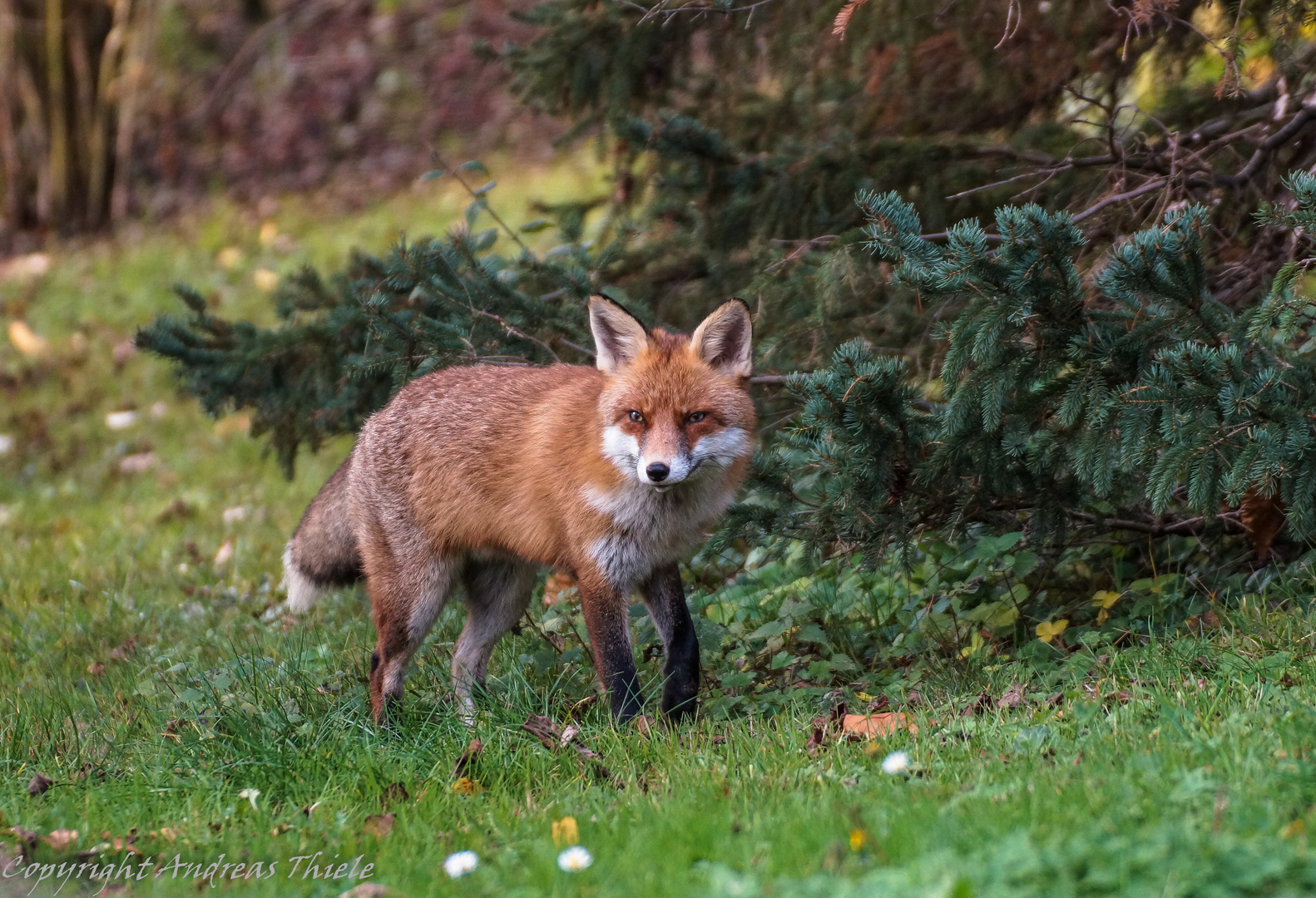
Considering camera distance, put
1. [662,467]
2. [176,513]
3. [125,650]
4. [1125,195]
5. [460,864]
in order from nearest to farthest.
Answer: [460,864]
[662,467]
[1125,195]
[125,650]
[176,513]

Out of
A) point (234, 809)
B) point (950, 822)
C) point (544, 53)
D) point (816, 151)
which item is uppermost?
point (544, 53)

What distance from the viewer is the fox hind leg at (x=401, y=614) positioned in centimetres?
497

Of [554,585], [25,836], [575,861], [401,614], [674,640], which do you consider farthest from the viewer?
[554,585]

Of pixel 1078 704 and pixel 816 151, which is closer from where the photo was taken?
pixel 1078 704

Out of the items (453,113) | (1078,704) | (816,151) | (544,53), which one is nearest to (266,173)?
(453,113)

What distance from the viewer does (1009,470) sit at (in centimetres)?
454

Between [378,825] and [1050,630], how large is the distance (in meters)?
2.79

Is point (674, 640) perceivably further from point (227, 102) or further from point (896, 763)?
point (227, 102)

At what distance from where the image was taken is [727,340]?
4.61 metres

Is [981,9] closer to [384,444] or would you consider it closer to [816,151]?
[816,151]

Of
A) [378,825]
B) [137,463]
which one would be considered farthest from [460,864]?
[137,463]

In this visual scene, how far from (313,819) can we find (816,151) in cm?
386

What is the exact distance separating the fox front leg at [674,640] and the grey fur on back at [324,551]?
1.50 m

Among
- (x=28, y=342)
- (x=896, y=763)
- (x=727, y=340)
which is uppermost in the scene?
(x=727, y=340)
